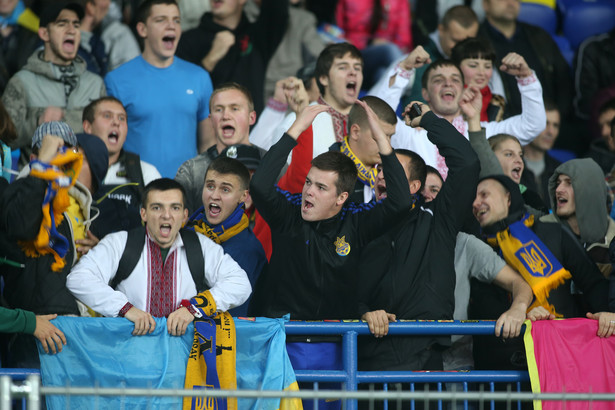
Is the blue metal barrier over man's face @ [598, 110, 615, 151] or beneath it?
beneath

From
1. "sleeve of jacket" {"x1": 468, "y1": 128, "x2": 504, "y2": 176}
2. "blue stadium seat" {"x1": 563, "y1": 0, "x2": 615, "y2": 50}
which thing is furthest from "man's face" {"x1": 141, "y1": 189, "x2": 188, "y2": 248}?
"blue stadium seat" {"x1": 563, "y1": 0, "x2": 615, "y2": 50}

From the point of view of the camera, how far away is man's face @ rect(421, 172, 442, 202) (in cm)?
773

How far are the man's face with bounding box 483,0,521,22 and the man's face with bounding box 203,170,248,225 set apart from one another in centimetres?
505

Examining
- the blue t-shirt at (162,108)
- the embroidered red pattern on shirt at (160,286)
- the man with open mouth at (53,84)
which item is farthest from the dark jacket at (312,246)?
the man with open mouth at (53,84)

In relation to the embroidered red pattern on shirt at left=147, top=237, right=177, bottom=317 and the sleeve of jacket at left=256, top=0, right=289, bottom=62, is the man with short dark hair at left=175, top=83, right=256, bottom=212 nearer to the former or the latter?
the embroidered red pattern on shirt at left=147, top=237, right=177, bottom=317

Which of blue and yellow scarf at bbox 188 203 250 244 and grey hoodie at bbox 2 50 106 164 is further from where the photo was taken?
grey hoodie at bbox 2 50 106 164

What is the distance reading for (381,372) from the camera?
6.45m

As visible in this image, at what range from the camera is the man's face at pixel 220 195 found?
7582 mm

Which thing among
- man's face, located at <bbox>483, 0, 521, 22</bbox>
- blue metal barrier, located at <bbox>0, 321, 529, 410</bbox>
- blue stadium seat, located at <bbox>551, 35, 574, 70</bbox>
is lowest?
blue metal barrier, located at <bbox>0, 321, 529, 410</bbox>

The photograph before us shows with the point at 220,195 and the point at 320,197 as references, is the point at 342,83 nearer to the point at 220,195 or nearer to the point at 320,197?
the point at 220,195

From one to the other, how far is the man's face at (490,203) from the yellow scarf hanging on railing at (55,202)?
306 cm

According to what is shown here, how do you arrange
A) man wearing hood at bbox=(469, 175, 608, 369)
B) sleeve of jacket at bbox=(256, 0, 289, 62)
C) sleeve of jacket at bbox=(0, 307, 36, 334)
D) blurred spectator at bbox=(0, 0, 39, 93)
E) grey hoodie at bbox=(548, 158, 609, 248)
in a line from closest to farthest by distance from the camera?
sleeve of jacket at bbox=(0, 307, 36, 334), man wearing hood at bbox=(469, 175, 608, 369), grey hoodie at bbox=(548, 158, 609, 248), blurred spectator at bbox=(0, 0, 39, 93), sleeve of jacket at bbox=(256, 0, 289, 62)

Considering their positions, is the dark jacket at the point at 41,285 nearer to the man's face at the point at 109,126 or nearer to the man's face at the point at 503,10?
the man's face at the point at 109,126

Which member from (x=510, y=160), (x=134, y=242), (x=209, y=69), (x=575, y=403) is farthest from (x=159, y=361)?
(x=209, y=69)
